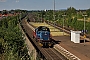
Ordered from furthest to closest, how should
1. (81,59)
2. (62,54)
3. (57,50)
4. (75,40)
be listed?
1. (75,40)
2. (57,50)
3. (62,54)
4. (81,59)

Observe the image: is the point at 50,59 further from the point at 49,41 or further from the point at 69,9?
the point at 69,9

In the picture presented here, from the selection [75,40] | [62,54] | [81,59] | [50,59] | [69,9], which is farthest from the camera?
[69,9]

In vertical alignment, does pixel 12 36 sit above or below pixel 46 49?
above

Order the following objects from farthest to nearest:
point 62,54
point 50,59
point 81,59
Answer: point 62,54, point 50,59, point 81,59

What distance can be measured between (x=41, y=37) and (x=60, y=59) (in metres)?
8.73

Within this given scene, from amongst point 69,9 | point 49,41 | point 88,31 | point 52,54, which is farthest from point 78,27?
point 69,9

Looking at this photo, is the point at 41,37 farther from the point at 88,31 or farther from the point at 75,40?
the point at 88,31

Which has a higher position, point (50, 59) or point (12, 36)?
point (12, 36)

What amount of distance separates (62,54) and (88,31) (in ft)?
94.8

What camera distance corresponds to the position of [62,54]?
1293 inches

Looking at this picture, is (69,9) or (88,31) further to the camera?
(69,9)

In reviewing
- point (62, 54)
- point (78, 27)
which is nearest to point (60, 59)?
point (62, 54)

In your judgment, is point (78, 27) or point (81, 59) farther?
point (78, 27)

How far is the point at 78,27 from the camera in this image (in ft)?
224
